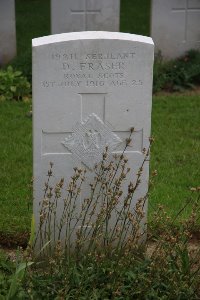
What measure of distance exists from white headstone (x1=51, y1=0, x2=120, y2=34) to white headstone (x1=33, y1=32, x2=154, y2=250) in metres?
4.72

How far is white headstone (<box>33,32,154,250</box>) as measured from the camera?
4219mm

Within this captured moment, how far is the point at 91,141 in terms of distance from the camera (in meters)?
4.43

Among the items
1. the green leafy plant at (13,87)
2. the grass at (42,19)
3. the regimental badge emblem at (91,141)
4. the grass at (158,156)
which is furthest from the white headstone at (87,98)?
the grass at (42,19)

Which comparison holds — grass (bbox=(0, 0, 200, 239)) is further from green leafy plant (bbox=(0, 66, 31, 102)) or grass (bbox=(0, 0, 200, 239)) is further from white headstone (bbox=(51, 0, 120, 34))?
white headstone (bbox=(51, 0, 120, 34))

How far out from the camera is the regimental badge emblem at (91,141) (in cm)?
437

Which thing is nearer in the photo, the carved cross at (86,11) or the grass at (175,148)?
the grass at (175,148)

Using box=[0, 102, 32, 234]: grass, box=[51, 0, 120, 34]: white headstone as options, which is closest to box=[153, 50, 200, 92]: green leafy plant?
box=[51, 0, 120, 34]: white headstone

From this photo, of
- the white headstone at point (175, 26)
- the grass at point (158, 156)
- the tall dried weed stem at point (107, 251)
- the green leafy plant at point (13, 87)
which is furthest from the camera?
the white headstone at point (175, 26)

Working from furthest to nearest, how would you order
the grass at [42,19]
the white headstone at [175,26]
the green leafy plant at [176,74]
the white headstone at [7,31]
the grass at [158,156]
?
the grass at [42,19]
the white headstone at [175,26]
the white headstone at [7,31]
the green leafy plant at [176,74]
the grass at [158,156]

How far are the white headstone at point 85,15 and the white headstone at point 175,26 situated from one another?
20.8 inches

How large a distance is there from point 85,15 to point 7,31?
1017 mm

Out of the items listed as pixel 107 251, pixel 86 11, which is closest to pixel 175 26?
pixel 86 11

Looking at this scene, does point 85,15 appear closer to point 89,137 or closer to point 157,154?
point 157,154

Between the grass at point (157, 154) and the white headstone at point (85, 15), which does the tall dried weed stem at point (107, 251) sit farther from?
the white headstone at point (85, 15)
